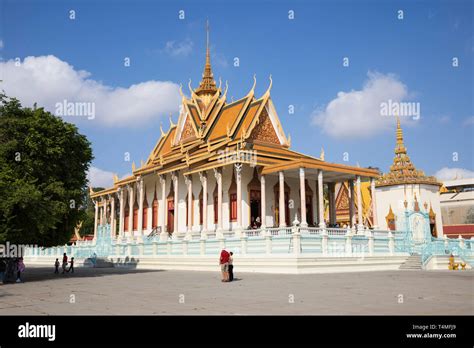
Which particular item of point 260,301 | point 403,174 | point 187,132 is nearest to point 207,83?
point 187,132

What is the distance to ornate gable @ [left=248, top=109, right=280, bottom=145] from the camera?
1231 inches

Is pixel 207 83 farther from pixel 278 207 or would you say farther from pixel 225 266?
pixel 225 266

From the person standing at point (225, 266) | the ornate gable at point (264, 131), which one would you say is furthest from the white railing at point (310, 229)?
the ornate gable at point (264, 131)

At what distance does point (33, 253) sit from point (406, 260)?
124 ft

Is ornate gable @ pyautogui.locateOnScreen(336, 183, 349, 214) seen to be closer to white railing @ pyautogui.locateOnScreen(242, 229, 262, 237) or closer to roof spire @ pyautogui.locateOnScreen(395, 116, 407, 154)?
roof spire @ pyautogui.locateOnScreen(395, 116, 407, 154)

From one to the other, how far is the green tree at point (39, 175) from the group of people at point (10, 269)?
955 mm

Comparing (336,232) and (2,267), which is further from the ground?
(336,232)

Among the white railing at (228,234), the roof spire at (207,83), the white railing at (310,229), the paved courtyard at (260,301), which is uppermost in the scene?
the roof spire at (207,83)

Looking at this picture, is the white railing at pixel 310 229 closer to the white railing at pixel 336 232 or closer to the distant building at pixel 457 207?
the white railing at pixel 336 232

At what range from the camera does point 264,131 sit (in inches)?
1257

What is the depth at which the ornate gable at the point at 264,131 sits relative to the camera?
3127 cm

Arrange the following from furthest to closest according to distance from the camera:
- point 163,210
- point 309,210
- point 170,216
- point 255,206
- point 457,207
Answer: point 457,207
point 170,216
point 163,210
point 309,210
point 255,206

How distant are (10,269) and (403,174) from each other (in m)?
31.6
